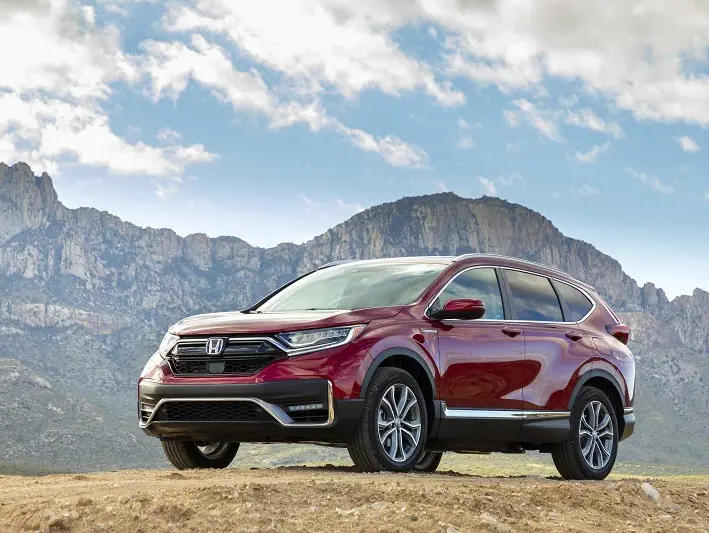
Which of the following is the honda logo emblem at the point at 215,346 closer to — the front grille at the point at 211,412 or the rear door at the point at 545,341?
the front grille at the point at 211,412

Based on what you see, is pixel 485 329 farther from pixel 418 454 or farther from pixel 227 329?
pixel 227 329

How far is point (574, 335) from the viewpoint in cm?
1044

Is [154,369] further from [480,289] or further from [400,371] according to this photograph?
[480,289]

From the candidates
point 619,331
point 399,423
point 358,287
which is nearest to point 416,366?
point 399,423

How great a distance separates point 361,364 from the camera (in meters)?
8.03

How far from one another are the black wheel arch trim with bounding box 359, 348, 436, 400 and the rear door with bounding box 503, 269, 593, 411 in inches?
54.4

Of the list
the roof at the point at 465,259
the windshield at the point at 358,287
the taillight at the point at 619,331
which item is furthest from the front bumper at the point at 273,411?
the taillight at the point at 619,331

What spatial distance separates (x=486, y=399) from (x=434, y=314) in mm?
1017

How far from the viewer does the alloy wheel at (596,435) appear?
411 inches

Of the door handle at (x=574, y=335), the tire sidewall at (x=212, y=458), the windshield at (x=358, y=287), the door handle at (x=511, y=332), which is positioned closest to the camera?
the windshield at (x=358, y=287)

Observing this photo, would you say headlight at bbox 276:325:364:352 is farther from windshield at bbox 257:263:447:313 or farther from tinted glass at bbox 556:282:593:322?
tinted glass at bbox 556:282:593:322

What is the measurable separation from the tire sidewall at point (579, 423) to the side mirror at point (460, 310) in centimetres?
218

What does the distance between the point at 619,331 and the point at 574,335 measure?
3.90 ft

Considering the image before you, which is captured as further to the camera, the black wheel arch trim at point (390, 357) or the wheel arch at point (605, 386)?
the wheel arch at point (605, 386)
